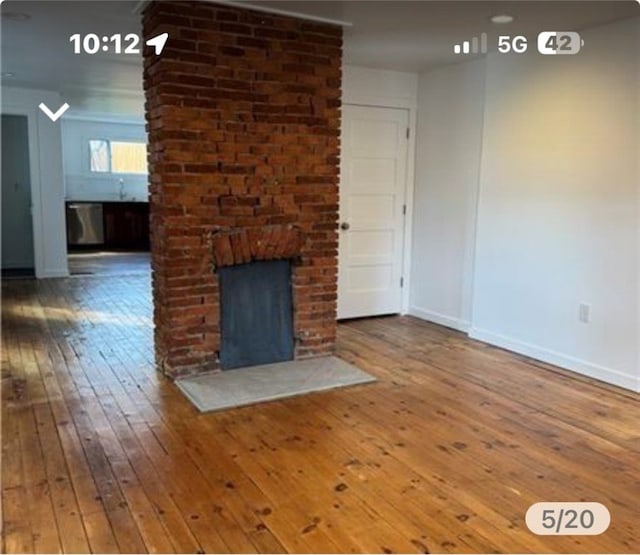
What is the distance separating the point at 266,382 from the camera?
12.2ft

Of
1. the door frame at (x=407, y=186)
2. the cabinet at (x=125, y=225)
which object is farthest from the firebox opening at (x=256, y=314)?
the cabinet at (x=125, y=225)

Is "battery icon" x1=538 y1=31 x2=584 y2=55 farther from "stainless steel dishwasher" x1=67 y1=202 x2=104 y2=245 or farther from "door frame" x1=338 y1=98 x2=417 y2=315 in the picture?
"stainless steel dishwasher" x1=67 y1=202 x2=104 y2=245

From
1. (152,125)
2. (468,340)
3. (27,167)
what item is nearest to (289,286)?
(152,125)

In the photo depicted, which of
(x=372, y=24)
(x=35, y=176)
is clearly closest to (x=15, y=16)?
(x=372, y=24)

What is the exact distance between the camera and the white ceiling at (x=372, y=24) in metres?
3.48

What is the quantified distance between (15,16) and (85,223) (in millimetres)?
7316

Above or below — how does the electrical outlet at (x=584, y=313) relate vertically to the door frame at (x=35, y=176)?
below

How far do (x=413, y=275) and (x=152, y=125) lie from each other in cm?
302

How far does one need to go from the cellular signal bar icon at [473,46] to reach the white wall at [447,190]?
0.83 ft

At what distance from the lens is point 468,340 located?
4891mm

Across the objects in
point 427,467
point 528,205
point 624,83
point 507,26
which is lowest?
point 427,467

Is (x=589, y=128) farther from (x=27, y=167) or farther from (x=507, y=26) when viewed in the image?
(x=27, y=167)

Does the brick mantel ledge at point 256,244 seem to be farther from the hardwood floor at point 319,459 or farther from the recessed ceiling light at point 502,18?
the recessed ceiling light at point 502,18

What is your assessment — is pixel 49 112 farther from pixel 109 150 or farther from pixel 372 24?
pixel 372 24
